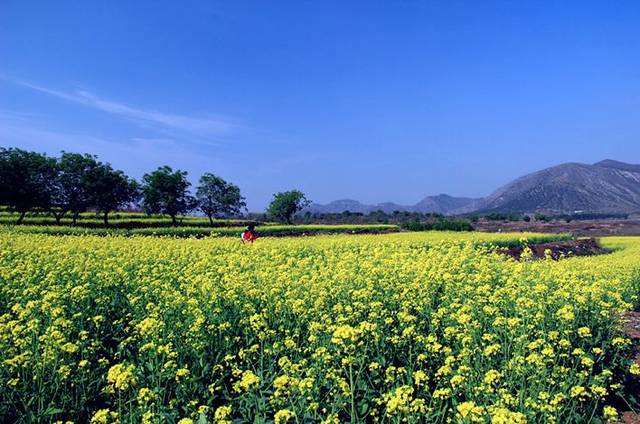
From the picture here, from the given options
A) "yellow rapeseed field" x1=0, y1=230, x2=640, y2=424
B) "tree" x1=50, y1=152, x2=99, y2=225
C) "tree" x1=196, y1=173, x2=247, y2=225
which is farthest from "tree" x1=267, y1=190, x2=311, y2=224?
"yellow rapeseed field" x1=0, y1=230, x2=640, y2=424

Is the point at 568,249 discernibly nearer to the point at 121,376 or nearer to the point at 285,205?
the point at 121,376

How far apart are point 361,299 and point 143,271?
5206mm

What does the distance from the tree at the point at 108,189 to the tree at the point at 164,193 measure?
2307 mm

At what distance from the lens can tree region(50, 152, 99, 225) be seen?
5144 centimetres

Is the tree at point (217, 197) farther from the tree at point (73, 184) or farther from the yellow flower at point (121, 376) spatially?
the yellow flower at point (121, 376)

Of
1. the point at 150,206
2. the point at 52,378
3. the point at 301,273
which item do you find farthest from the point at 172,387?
the point at 150,206

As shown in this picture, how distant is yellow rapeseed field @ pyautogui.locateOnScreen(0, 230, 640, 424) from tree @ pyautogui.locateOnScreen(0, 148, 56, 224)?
41516mm

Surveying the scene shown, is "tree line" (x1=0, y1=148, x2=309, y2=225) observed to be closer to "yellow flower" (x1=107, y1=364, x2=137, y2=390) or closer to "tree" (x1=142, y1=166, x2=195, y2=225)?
"tree" (x1=142, y1=166, x2=195, y2=225)

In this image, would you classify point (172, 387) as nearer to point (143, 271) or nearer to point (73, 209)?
point (143, 271)

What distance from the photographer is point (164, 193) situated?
201 ft

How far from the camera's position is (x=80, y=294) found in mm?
7828

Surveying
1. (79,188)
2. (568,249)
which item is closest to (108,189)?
(79,188)

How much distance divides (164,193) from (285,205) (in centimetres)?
2816

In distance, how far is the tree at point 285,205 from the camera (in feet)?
279
